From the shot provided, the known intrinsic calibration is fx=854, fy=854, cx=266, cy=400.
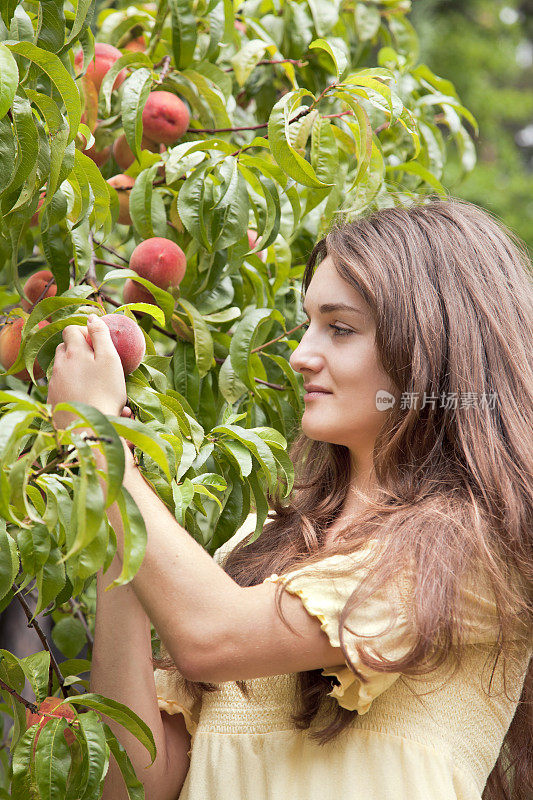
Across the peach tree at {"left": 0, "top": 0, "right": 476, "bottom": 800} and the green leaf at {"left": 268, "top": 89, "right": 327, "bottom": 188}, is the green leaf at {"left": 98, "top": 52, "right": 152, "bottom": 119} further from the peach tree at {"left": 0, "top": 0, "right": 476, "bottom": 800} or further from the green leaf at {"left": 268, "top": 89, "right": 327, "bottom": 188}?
the green leaf at {"left": 268, "top": 89, "right": 327, "bottom": 188}

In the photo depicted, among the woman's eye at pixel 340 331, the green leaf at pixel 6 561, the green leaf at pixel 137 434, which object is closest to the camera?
the green leaf at pixel 137 434

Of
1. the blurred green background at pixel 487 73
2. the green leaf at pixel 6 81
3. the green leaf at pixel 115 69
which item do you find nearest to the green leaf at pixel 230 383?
the green leaf at pixel 115 69

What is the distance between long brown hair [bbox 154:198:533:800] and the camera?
94cm

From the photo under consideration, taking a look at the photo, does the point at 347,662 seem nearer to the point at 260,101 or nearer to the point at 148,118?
the point at 148,118

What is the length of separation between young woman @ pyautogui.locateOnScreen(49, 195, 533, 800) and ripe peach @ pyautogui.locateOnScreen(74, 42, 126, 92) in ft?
1.43

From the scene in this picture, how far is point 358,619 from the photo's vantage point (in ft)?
2.94

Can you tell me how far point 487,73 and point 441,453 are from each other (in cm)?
603

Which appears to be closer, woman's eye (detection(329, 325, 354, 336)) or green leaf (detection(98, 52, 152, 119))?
woman's eye (detection(329, 325, 354, 336))

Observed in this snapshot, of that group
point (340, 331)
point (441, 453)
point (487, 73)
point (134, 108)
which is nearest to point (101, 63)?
point (134, 108)

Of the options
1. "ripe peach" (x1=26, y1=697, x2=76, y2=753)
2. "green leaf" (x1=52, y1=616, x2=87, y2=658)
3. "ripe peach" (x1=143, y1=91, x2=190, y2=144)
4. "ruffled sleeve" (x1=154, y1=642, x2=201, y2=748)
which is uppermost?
"ripe peach" (x1=143, y1=91, x2=190, y2=144)

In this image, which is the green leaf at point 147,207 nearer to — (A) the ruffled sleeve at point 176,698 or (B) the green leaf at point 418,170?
(B) the green leaf at point 418,170

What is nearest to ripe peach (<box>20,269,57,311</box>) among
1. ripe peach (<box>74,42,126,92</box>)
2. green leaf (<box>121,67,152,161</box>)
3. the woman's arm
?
green leaf (<box>121,67,152,161</box>)

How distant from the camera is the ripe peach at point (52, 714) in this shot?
84 centimetres

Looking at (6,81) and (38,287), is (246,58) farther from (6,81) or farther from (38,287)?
(6,81)
